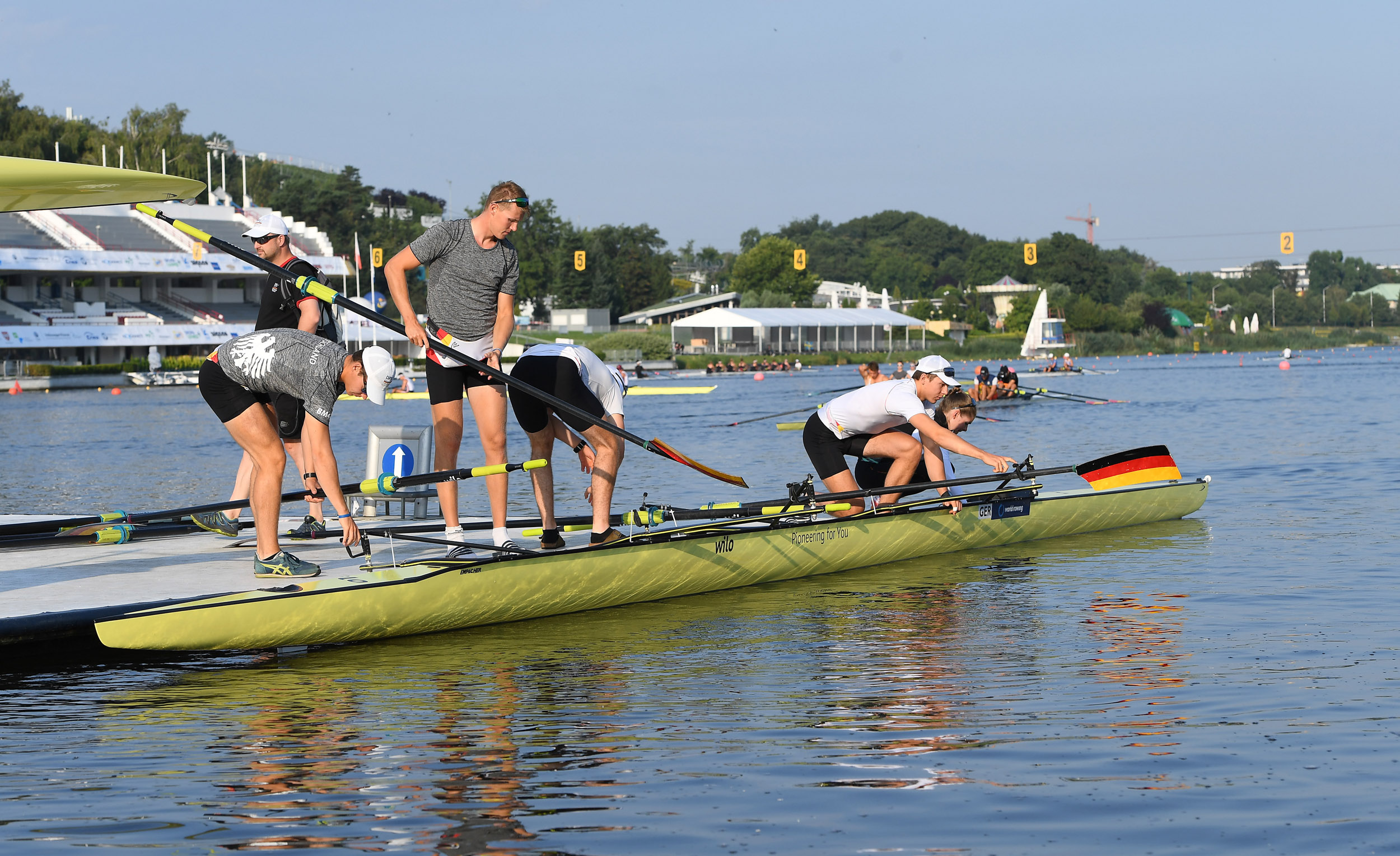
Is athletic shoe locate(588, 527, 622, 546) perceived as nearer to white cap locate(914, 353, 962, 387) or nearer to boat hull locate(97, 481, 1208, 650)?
boat hull locate(97, 481, 1208, 650)

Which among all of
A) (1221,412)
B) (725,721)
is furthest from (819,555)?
(1221,412)

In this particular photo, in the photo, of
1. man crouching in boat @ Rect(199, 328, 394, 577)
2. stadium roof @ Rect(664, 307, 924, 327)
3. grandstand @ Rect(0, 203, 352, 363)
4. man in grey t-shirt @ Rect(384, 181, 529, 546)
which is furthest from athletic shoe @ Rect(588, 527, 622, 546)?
stadium roof @ Rect(664, 307, 924, 327)

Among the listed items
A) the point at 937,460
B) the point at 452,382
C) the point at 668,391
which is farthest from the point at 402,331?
the point at 668,391

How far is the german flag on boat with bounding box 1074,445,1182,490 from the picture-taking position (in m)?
12.9

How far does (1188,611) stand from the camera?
9.27m

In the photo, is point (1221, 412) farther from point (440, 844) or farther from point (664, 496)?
point (440, 844)

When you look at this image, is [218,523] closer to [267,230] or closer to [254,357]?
[267,230]

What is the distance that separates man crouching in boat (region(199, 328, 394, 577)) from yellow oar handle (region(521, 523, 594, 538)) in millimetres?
2042

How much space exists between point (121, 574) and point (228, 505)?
2.57ft

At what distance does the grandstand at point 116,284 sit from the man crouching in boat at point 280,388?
59702mm

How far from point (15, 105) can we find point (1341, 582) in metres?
106

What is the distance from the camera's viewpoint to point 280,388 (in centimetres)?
754

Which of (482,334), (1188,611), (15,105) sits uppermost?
(15,105)

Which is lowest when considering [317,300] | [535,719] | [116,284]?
[535,719]
